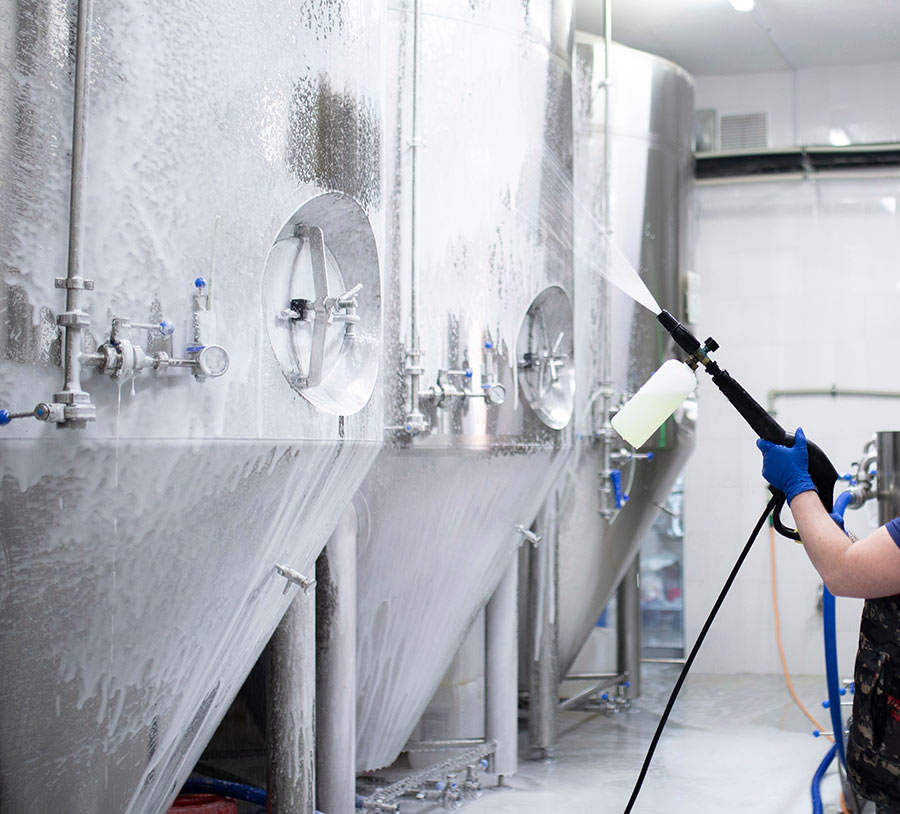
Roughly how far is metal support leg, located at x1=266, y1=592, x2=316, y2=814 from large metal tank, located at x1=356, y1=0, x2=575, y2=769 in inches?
14.0

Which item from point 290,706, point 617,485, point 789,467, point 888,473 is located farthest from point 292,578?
point 617,485

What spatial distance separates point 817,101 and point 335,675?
465 cm

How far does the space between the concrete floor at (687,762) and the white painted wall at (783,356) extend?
1.98 ft

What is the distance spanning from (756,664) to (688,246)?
239 centimetres

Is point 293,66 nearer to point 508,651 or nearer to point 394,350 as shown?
point 394,350

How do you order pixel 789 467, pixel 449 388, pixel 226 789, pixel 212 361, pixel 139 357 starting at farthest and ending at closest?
1. pixel 226 789
2. pixel 449 388
3. pixel 789 467
4. pixel 212 361
5. pixel 139 357

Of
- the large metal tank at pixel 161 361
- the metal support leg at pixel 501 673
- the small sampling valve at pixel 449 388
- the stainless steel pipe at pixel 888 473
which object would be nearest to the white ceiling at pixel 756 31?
the stainless steel pipe at pixel 888 473

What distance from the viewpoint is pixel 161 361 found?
1.66m

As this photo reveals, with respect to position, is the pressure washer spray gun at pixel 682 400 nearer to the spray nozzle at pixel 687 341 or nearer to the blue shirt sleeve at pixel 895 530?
the spray nozzle at pixel 687 341

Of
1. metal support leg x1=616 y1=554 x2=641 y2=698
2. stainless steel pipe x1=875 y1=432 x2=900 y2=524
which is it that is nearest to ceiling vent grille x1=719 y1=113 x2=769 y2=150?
metal support leg x1=616 y1=554 x2=641 y2=698

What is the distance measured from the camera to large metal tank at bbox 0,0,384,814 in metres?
1.52

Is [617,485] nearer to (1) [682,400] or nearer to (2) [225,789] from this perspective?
(2) [225,789]

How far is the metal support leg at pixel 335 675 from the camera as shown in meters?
2.88

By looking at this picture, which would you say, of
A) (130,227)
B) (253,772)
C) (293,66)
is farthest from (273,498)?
(253,772)
